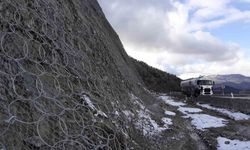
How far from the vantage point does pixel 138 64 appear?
85688mm

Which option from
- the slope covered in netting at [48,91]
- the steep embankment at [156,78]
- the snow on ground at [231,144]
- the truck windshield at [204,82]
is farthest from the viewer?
the steep embankment at [156,78]

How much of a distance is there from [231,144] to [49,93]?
10.1m

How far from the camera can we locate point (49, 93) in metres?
10.7

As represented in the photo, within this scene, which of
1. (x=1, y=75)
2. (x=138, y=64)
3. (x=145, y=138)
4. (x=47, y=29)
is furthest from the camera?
(x=138, y=64)

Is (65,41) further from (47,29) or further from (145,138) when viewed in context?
(145,138)

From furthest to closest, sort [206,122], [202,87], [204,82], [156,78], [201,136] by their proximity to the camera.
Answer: [156,78] < [204,82] < [202,87] < [206,122] < [201,136]

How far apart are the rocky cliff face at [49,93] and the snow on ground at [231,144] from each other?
3.83m

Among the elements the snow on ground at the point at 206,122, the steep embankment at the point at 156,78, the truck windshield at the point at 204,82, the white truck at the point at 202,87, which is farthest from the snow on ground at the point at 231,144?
the steep embankment at the point at 156,78

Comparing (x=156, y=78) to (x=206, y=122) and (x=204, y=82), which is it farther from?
(x=206, y=122)

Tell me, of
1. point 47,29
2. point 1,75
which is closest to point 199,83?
point 47,29

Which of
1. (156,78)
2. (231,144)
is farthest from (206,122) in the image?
(156,78)

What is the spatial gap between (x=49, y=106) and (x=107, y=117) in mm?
2417

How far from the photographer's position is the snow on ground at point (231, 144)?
17156 millimetres

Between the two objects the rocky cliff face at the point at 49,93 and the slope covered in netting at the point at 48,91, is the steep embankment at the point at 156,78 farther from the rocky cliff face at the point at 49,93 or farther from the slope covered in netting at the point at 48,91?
the slope covered in netting at the point at 48,91
